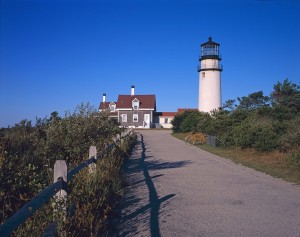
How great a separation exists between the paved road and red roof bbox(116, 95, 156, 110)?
54428mm

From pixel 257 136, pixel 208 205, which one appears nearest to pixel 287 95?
pixel 257 136

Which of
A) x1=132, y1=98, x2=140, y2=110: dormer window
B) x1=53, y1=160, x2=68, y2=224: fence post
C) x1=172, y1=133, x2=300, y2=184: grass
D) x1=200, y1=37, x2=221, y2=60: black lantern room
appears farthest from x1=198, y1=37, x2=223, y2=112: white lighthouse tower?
x1=53, y1=160, x2=68, y2=224: fence post

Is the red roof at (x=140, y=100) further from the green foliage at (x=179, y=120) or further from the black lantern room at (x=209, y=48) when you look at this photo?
the black lantern room at (x=209, y=48)

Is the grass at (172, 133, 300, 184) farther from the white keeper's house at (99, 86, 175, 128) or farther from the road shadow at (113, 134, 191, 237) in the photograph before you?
the white keeper's house at (99, 86, 175, 128)

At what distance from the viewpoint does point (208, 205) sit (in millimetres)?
7297

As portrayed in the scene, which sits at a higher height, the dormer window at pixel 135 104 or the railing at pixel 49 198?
the dormer window at pixel 135 104

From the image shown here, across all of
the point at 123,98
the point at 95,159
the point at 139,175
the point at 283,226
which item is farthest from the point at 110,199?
the point at 123,98

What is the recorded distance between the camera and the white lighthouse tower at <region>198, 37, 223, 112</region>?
47.3 meters

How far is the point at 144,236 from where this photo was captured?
17.1ft

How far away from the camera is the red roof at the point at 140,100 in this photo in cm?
6638

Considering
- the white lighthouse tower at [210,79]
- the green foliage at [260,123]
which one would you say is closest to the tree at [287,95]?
the green foliage at [260,123]

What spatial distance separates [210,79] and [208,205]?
41.6 meters

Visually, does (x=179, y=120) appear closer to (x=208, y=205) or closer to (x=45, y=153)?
(x=45, y=153)

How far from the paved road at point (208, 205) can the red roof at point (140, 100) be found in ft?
179
